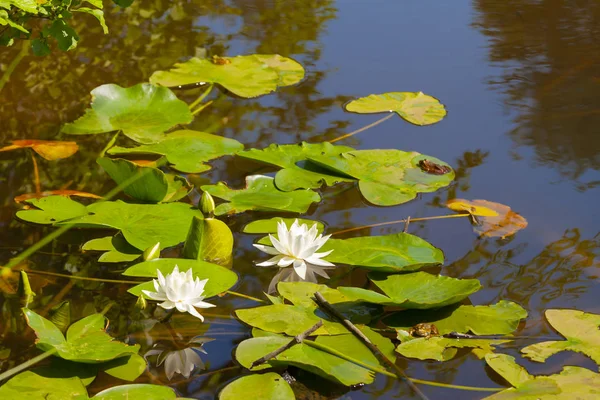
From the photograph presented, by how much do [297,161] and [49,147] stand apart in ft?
2.23

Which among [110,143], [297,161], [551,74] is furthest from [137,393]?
[551,74]

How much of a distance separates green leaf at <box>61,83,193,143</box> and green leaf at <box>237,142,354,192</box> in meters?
0.29

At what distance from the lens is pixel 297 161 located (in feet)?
6.25

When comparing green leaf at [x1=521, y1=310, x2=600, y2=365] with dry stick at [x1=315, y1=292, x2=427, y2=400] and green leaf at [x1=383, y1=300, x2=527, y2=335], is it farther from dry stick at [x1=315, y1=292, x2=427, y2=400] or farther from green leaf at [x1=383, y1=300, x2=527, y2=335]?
dry stick at [x1=315, y1=292, x2=427, y2=400]

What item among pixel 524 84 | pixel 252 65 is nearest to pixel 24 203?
pixel 252 65

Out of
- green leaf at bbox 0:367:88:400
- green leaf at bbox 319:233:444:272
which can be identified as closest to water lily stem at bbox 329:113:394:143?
green leaf at bbox 319:233:444:272

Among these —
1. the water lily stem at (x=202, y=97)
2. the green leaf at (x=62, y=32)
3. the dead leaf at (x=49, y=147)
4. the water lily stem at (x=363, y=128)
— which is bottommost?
the dead leaf at (x=49, y=147)

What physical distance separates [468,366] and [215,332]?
1.51ft

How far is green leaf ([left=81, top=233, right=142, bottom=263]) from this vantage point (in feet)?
5.00

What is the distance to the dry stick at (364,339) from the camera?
1227 mm

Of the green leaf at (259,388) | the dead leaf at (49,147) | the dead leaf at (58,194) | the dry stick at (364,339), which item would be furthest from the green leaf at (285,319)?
the dead leaf at (49,147)

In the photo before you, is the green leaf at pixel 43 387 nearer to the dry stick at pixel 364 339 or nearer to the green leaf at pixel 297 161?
the dry stick at pixel 364 339

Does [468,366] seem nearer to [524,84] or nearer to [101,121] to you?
[101,121]

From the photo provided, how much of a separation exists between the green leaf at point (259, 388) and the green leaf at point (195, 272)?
0.79 feet
